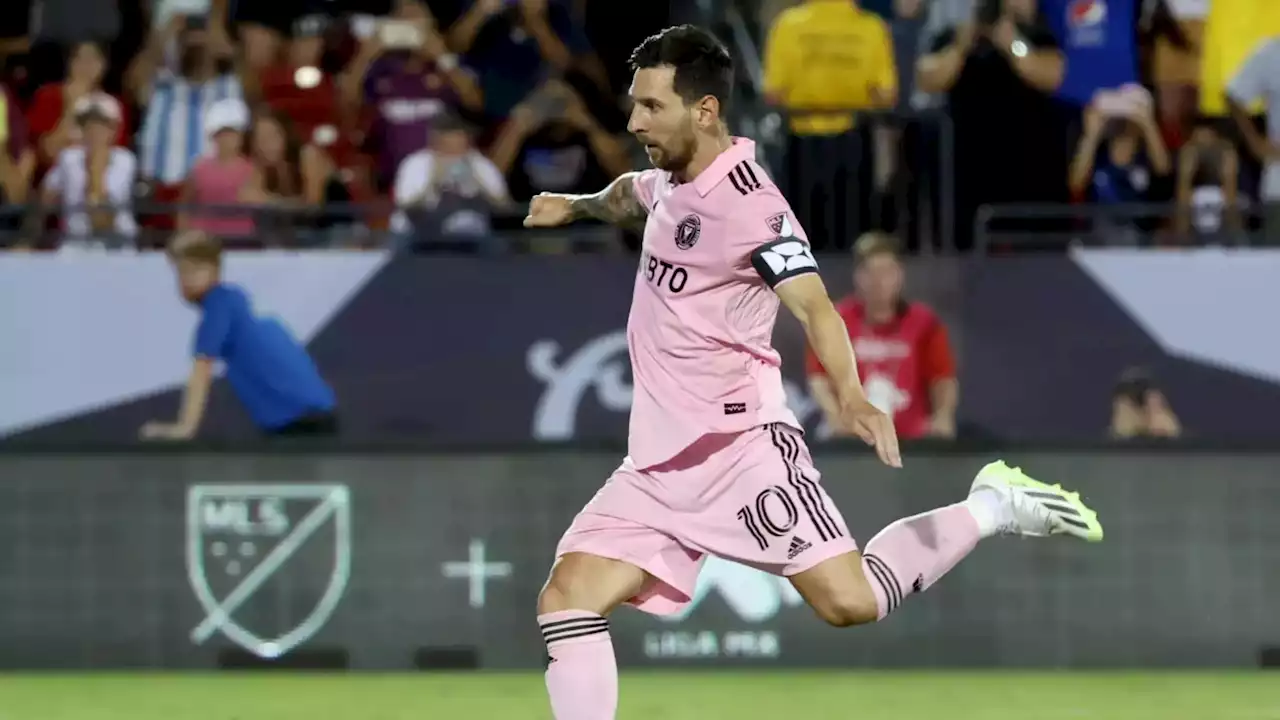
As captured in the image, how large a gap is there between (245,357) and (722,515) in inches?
208

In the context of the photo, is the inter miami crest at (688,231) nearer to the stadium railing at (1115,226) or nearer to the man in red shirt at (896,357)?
the man in red shirt at (896,357)

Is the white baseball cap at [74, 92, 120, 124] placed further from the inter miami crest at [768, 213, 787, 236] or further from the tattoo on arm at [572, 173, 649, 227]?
the inter miami crest at [768, 213, 787, 236]

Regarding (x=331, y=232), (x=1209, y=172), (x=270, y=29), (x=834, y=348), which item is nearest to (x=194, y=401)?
(x=331, y=232)

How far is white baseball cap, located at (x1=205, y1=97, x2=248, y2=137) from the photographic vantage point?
13.5 meters

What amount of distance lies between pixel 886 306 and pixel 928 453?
123cm

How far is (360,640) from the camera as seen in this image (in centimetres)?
1086

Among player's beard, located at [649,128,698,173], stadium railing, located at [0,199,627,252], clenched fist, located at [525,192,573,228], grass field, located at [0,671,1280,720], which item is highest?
player's beard, located at [649,128,698,173]


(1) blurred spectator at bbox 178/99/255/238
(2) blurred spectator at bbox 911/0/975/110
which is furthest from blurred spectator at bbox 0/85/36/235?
(2) blurred spectator at bbox 911/0/975/110

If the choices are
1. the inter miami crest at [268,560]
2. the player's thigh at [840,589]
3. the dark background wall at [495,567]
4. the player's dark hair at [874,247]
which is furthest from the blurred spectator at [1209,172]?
the player's thigh at [840,589]

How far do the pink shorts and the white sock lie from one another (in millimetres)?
631

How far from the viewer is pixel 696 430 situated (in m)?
6.66

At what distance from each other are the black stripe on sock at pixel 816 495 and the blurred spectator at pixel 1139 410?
583 centimetres

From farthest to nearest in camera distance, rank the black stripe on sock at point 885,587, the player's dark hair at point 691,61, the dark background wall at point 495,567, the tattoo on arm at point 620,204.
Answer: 1. the dark background wall at point 495,567
2. the tattoo on arm at point 620,204
3. the black stripe on sock at point 885,587
4. the player's dark hair at point 691,61

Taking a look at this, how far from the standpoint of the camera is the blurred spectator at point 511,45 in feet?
48.4
